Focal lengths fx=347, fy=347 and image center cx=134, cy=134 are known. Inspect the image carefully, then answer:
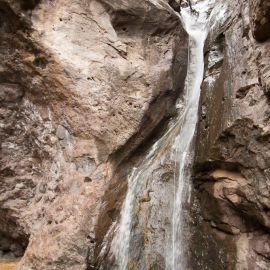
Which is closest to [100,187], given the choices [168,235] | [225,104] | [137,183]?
[137,183]

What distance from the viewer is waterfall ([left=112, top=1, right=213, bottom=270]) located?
5.38 metres

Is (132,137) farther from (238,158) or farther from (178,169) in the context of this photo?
(238,158)

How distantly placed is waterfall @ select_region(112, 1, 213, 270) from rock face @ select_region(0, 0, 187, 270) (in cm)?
22

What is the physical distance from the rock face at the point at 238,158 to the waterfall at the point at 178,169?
281mm

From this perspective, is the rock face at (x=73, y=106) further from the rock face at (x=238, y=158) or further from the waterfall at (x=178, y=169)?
the rock face at (x=238, y=158)

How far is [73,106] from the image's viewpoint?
656 centimetres

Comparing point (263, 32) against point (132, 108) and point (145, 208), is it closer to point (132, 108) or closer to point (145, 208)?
point (132, 108)

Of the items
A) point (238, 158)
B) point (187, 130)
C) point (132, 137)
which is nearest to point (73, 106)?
point (132, 137)

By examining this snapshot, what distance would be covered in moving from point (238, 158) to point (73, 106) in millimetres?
3170

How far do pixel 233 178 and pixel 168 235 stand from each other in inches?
53.5

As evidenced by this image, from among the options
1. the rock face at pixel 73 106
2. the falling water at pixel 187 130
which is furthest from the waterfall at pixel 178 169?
the rock face at pixel 73 106

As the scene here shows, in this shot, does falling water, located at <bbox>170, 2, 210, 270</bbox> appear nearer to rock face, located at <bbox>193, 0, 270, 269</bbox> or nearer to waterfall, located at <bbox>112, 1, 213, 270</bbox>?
waterfall, located at <bbox>112, 1, 213, 270</bbox>

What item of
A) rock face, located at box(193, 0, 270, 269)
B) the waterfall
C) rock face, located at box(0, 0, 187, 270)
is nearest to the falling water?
the waterfall

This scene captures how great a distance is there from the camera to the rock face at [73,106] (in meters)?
5.96
